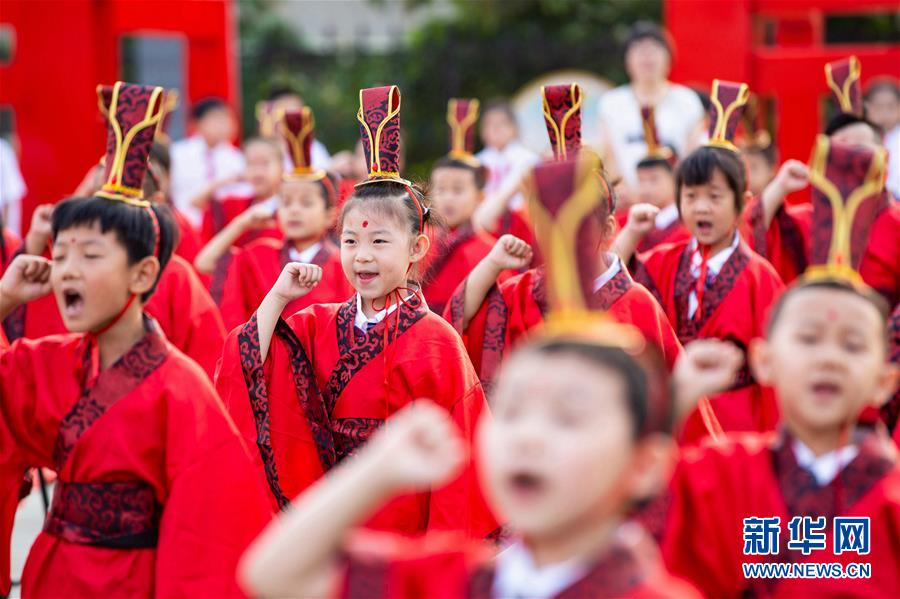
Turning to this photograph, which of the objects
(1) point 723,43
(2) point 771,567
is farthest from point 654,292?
(1) point 723,43

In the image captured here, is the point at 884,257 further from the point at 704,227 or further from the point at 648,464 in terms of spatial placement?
the point at 648,464

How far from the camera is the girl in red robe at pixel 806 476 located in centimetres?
253

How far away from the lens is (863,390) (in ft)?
8.35

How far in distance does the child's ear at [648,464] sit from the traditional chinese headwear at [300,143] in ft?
12.9

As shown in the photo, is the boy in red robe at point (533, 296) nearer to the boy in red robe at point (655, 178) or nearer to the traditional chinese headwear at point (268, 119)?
the boy in red robe at point (655, 178)

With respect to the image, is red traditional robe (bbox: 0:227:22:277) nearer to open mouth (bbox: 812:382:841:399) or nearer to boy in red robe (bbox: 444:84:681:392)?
boy in red robe (bbox: 444:84:681:392)

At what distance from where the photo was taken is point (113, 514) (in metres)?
3.12

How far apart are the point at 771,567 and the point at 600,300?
5.17ft

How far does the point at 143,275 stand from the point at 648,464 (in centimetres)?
156

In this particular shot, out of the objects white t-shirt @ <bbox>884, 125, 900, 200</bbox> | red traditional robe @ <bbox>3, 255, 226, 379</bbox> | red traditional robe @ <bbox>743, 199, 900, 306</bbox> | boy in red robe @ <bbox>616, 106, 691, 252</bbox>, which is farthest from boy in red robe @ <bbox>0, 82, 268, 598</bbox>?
white t-shirt @ <bbox>884, 125, 900, 200</bbox>

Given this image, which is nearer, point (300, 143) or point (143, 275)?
point (143, 275)

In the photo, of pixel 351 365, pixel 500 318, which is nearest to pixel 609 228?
pixel 500 318

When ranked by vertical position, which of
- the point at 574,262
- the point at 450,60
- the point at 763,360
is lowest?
the point at 763,360

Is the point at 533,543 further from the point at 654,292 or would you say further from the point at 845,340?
the point at 654,292
